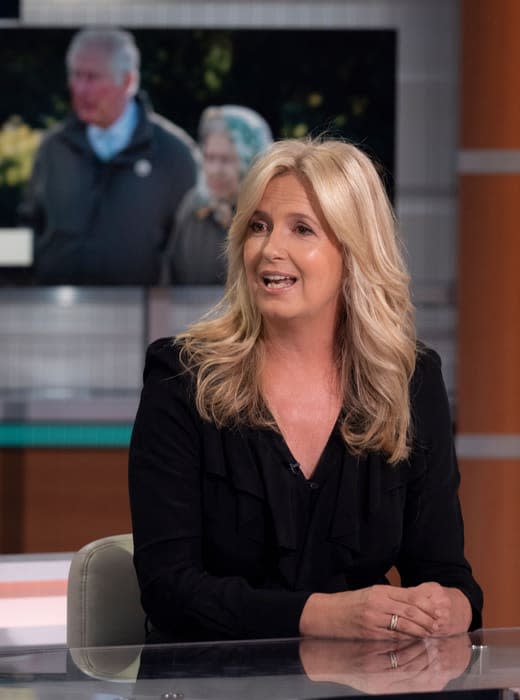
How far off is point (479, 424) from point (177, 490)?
2.20 m

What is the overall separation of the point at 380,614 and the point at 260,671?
12.9 inches

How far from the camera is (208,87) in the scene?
4387mm

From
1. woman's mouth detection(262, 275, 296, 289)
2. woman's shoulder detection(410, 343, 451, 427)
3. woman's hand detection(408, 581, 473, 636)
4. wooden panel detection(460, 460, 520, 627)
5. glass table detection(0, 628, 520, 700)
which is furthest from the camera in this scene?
wooden panel detection(460, 460, 520, 627)

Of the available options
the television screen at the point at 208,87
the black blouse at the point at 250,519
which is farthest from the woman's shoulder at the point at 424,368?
the television screen at the point at 208,87

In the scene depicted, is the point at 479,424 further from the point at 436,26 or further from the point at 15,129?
the point at 15,129

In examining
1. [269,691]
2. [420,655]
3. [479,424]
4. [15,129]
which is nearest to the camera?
[269,691]

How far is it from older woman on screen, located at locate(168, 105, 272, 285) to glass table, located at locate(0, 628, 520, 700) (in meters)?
2.83

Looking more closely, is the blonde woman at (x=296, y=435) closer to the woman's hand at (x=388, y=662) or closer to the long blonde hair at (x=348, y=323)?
the long blonde hair at (x=348, y=323)

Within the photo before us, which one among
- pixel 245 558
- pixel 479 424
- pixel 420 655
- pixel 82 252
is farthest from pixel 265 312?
pixel 82 252

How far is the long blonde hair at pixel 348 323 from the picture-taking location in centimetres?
205

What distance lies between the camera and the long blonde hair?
2.05m

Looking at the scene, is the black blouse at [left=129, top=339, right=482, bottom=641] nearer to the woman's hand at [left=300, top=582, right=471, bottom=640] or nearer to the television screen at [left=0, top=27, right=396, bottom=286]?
the woman's hand at [left=300, top=582, right=471, bottom=640]

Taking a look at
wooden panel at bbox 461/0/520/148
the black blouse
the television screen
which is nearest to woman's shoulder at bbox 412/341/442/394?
the black blouse

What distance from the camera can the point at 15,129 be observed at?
171 inches
